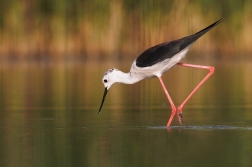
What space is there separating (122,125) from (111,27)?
1197 centimetres

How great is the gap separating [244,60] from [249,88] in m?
6.93

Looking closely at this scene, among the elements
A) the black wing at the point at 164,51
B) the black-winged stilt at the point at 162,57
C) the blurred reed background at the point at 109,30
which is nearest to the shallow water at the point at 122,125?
the black-winged stilt at the point at 162,57

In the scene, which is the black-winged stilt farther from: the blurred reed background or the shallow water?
the blurred reed background

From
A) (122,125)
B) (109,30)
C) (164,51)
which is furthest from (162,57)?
(109,30)

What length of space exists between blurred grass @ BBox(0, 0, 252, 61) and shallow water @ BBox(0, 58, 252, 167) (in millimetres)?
4297

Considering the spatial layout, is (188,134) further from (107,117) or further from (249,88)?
(249,88)

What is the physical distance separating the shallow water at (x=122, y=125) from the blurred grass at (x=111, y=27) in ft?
14.1

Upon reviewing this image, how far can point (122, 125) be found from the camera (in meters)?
8.80

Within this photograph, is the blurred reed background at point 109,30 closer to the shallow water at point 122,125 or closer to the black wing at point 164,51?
the shallow water at point 122,125

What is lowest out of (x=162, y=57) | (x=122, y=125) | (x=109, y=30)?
(x=122, y=125)

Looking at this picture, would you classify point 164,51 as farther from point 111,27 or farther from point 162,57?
point 111,27

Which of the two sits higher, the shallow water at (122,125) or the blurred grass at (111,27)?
the blurred grass at (111,27)

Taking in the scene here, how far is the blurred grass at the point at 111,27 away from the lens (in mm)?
20234

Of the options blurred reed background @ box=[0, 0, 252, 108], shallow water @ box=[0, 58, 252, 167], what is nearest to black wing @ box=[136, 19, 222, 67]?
shallow water @ box=[0, 58, 252, 167]
